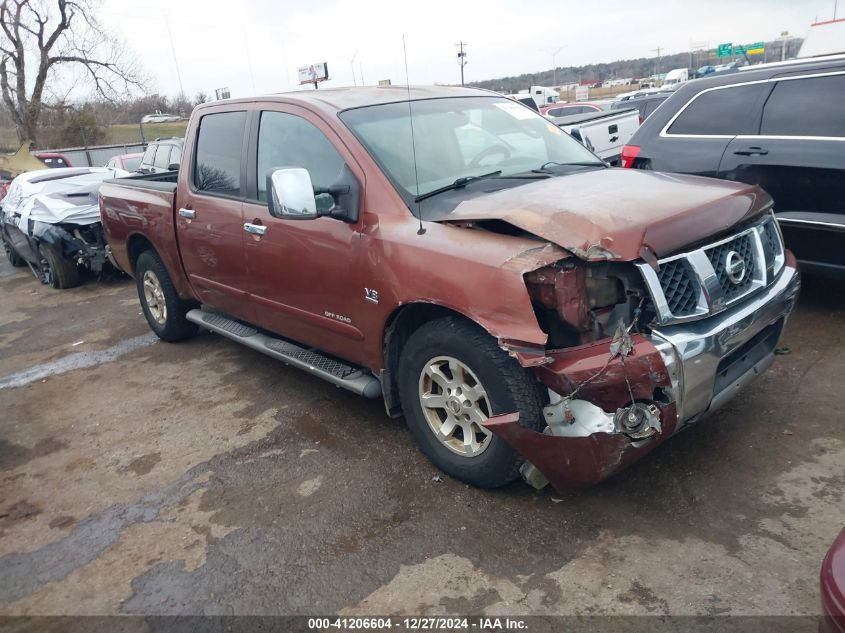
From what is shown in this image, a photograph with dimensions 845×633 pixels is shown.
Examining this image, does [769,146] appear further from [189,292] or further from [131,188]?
[131,188]

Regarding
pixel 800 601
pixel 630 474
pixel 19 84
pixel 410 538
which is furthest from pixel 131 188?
pixel 19 84

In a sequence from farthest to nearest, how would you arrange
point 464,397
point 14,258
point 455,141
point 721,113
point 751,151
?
point 14,258 → point 721,113 → point 751,151 → point 455,141 → point 464,397

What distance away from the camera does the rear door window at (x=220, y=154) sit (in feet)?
15.1

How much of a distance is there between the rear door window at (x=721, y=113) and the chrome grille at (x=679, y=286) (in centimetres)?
291

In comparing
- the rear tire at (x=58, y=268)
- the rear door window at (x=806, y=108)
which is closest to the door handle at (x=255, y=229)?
the rear door window at (x=806, y=108)

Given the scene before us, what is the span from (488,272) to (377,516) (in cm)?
133

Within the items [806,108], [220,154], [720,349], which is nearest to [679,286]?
[720,349]

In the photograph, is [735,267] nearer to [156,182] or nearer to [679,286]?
[679,286]

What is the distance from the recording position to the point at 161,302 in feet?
19.8

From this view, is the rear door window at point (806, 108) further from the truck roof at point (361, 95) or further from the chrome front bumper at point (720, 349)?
the truck roof at point (361, 95)

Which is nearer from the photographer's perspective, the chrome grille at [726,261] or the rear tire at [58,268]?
the chrome grille at [726,261]

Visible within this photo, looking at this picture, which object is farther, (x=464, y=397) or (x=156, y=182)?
(x=156, y=182)

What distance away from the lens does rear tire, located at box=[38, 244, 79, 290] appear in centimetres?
908

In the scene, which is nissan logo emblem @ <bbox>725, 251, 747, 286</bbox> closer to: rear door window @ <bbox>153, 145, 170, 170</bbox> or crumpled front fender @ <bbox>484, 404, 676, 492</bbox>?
crumpled front fender @ <bbox>484, 404, 676, 492</bbox>
